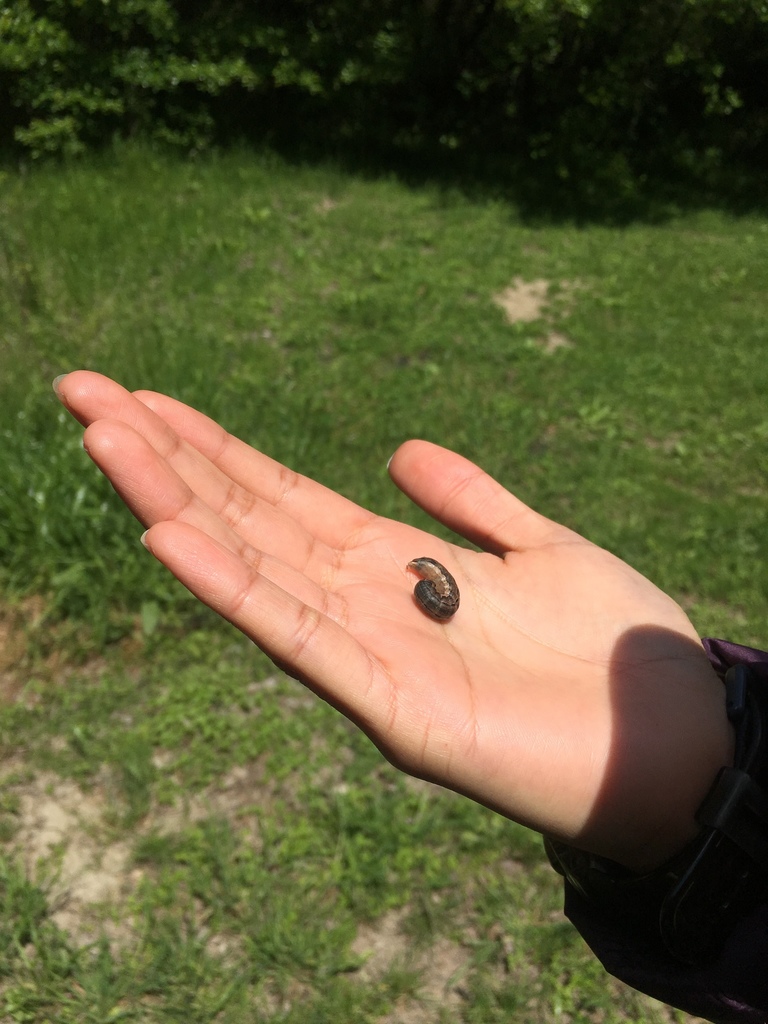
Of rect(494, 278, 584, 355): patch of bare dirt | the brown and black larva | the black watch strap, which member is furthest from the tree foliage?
the black watch strap

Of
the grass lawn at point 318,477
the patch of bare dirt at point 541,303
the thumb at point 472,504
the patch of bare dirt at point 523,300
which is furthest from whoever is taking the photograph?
the patch of bare dirt at point 523,300

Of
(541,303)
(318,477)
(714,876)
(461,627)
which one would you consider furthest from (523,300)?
(714,876)

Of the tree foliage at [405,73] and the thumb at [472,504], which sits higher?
the tree foliage at [405,73]

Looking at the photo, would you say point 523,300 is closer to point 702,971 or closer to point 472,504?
point 472,504

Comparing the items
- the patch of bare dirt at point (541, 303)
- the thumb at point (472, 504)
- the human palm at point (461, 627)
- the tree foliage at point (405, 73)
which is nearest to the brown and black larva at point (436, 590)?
the human palm at point (461, 627)

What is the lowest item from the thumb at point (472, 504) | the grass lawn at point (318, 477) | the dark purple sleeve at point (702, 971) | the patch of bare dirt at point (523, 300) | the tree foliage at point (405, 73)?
the grass lawn at point (318, 477)

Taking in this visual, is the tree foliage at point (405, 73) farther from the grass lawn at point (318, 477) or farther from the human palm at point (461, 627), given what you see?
the human palm at point (461, 627)
